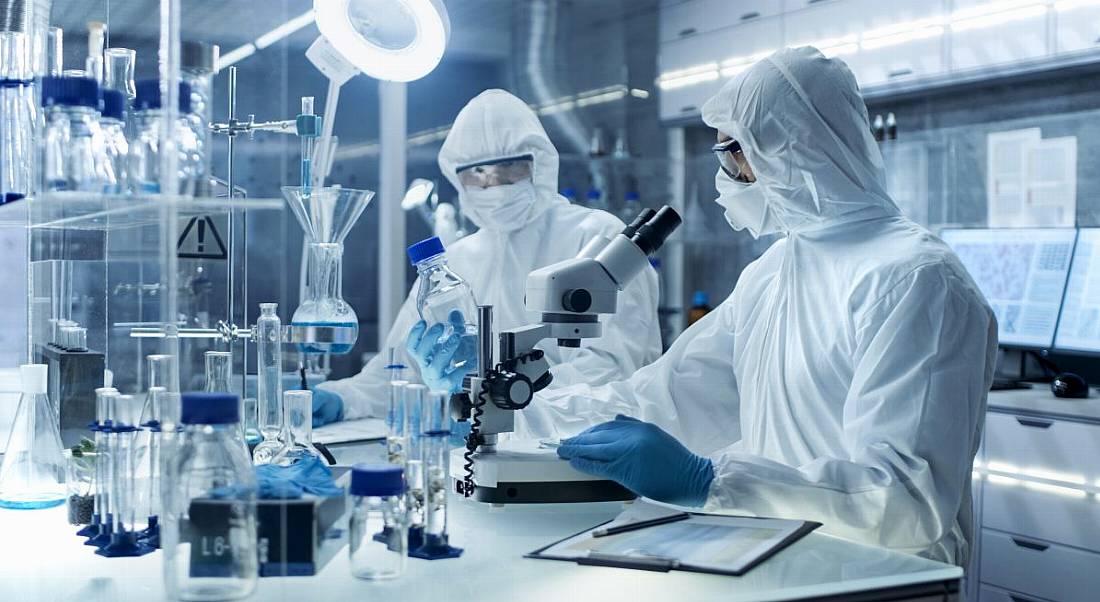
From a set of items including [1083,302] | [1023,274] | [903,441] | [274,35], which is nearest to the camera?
[903,441]

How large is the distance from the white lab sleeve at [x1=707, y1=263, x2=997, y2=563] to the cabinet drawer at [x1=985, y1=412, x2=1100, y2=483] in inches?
55.2

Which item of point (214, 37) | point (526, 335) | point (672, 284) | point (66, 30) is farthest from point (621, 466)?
point (672, 284)

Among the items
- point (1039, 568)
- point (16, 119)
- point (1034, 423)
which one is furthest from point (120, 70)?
point (1039, 568)

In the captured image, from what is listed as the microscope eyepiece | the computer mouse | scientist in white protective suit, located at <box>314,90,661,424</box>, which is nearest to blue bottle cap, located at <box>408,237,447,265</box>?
the microscope eyepiece

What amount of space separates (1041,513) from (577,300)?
188 cm

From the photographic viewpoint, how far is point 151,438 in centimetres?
130

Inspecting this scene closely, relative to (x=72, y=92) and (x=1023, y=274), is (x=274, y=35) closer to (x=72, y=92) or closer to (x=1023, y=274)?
(x=72, y=92)

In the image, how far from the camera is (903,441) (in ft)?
4.52

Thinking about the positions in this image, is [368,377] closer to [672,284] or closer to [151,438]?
[151,438]

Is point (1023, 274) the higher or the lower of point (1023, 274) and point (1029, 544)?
the higher

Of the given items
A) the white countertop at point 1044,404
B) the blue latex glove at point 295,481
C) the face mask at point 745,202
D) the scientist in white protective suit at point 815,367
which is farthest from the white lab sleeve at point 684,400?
the white countertop at point 1044,404

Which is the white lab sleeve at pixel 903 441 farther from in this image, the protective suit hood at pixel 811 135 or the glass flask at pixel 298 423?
the glass flask at pixel 298 423

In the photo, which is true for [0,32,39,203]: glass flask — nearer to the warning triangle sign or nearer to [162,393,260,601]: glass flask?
the warning triangle sign

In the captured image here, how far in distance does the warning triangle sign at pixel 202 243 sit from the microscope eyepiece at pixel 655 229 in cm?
64
